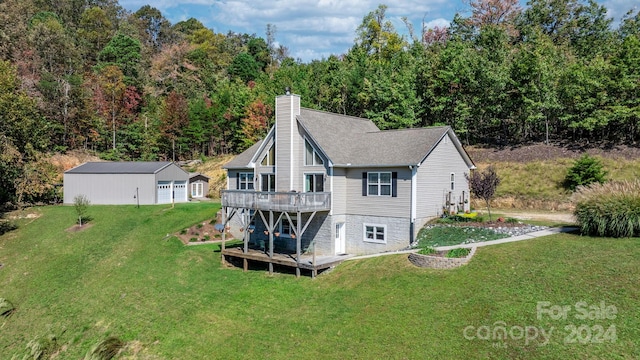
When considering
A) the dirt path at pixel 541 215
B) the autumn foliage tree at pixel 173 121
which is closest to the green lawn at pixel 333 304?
the dirt path at pixel 541 215

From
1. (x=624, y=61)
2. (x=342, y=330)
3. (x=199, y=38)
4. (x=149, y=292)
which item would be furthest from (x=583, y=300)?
(x=199, y=38)

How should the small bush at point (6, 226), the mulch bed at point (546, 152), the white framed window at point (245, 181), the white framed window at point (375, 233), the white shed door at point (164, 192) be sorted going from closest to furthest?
1. the white framed window at point (375, 233)
2. the white framed window at point (245, 181)
3. the small bush at point (6, 226)
4. the mulch bed at point (546, 152)
5. the white shed door at point (164, 192)

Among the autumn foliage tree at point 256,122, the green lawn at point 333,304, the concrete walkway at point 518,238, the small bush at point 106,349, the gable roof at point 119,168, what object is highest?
the autumn foliage tree at point 256,122

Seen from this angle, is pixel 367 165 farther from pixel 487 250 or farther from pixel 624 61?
pixel 624 61

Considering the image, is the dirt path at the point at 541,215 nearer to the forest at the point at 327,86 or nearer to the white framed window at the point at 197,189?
the forest at the point at 327,86

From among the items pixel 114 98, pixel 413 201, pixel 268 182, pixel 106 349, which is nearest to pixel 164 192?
pixel 268 182

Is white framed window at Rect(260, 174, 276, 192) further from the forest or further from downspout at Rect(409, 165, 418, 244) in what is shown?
the forest
